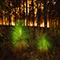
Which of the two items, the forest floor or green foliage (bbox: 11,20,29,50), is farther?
green foliage (bbox: 11,20,29,50)

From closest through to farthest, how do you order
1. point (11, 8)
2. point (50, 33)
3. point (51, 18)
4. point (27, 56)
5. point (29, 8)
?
1. point (27, 56)
2. point (50, 33)
3. point (51, 18)
4. point (29, 8)
5. point (11, 8)

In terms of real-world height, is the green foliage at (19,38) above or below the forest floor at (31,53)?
above

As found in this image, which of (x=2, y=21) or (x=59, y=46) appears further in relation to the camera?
(x=2, y=21)

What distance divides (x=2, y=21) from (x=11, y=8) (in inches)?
61.4

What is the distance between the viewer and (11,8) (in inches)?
235

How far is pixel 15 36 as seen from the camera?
3.76 m

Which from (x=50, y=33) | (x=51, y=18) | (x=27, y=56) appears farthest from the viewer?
(x=51, y=18)

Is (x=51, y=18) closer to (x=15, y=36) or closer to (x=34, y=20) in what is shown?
(x=34, y=20)

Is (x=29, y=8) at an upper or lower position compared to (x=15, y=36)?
upper

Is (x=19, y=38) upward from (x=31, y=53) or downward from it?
upward

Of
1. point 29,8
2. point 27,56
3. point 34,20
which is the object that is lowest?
point 27,56

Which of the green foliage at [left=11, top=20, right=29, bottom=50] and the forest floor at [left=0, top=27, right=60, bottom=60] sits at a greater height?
the green foliage at [left=11, top=20, right=29, bottom=50]

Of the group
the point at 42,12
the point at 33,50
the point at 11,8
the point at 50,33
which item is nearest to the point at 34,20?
the point at 42,12

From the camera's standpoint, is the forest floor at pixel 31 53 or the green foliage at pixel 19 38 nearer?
the forest floor at pixel 31 53
